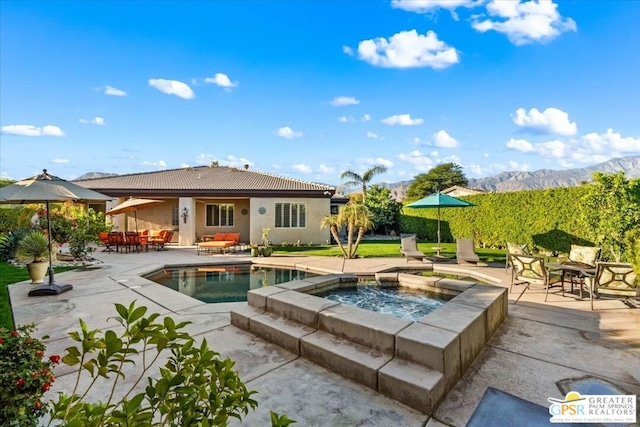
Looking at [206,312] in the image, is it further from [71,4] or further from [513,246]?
[71,4]

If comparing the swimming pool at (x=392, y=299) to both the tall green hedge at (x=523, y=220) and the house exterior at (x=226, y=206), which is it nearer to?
the tall green hedge at (x=523, y=220)

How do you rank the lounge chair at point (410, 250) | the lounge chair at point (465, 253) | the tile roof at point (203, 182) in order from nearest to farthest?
the lounge chair at point (465, 253) < the lounge chair at point (410, 250) < the tile roof at point (203, 182)

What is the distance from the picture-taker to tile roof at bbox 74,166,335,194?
18.8 meters

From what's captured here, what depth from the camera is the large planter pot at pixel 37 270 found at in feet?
26.7

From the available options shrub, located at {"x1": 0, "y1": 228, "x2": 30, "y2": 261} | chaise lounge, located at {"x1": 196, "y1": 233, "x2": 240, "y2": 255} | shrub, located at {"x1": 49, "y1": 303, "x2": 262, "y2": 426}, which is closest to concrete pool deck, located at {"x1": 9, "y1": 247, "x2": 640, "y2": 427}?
shrub, located at {"x1": 49, "y1": 303, "x2": 262, "y2": 426}

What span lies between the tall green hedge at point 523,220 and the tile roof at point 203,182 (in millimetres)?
8444

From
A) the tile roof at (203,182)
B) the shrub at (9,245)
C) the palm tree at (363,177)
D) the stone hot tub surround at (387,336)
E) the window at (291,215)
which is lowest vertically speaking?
the stone hot tub surround at (387,336)

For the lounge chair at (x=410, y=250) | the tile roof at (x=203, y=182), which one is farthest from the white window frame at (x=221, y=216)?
the lounge chair at (x=410, y=250)

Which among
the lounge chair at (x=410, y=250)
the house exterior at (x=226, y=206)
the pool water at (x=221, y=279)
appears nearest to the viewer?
the pool water at (x=221, y=279)

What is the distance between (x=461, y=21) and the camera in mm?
15266

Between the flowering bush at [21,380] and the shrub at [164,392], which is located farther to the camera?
A: the flowering bush at [21,380]

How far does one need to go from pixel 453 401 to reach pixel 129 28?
59.1ft

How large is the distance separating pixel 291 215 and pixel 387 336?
1570 cm

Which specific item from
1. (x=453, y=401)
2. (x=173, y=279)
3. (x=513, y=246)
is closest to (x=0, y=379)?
(x=453, y=401)
